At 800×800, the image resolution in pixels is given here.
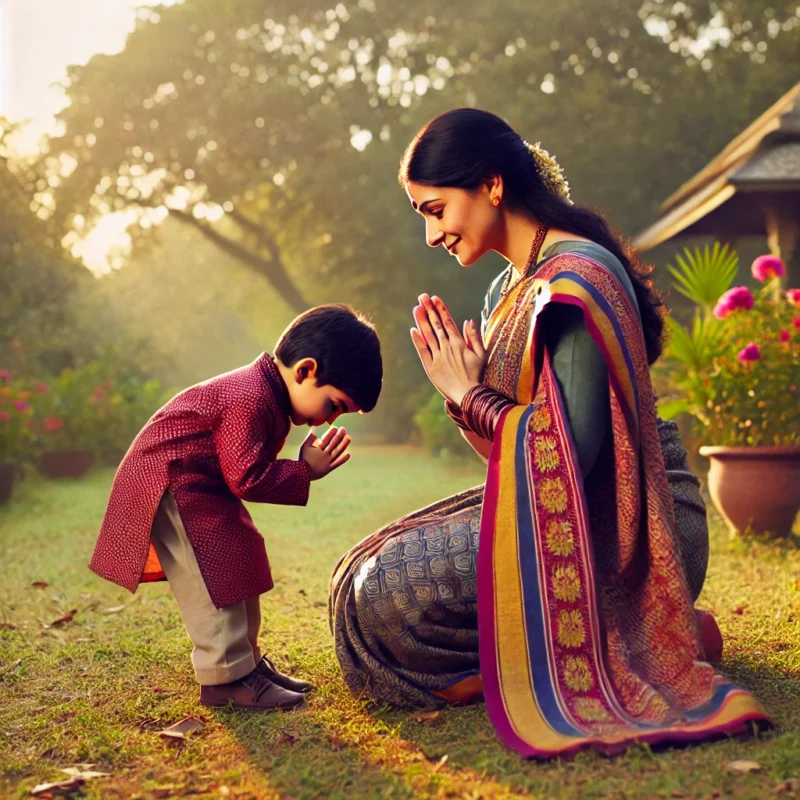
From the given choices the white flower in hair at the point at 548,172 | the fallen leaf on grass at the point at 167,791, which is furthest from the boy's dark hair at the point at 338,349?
the fallen leaf on grass at the point at 167,791

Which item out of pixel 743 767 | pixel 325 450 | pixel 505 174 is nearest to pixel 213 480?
pixel 325 450

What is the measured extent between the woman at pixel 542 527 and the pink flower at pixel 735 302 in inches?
124

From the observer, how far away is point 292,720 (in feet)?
9.21

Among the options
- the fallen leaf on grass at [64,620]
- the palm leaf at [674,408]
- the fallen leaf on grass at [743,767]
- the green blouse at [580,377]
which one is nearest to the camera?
the fallen leaf on grass at [743,767]

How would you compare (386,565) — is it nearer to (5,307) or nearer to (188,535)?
(188,535)

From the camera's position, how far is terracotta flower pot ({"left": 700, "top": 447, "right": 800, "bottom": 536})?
18.6ft

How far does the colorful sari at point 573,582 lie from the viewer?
242 cm

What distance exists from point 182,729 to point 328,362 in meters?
1.11

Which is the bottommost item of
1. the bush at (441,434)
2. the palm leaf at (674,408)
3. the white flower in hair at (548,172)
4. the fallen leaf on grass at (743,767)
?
the bush at (441,434)

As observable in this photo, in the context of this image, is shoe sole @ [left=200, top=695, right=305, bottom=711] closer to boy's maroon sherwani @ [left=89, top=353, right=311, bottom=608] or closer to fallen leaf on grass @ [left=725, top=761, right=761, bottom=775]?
boy's maroon sherwani @ [left=89, top=353, right=311, bottom=608]

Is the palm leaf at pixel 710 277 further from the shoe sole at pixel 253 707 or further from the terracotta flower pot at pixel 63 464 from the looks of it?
the terracotta flower pot at pixel 63 464

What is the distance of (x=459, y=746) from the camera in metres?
2.51

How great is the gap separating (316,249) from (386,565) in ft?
62.4

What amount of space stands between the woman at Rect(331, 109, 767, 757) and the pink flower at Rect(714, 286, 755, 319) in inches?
124
